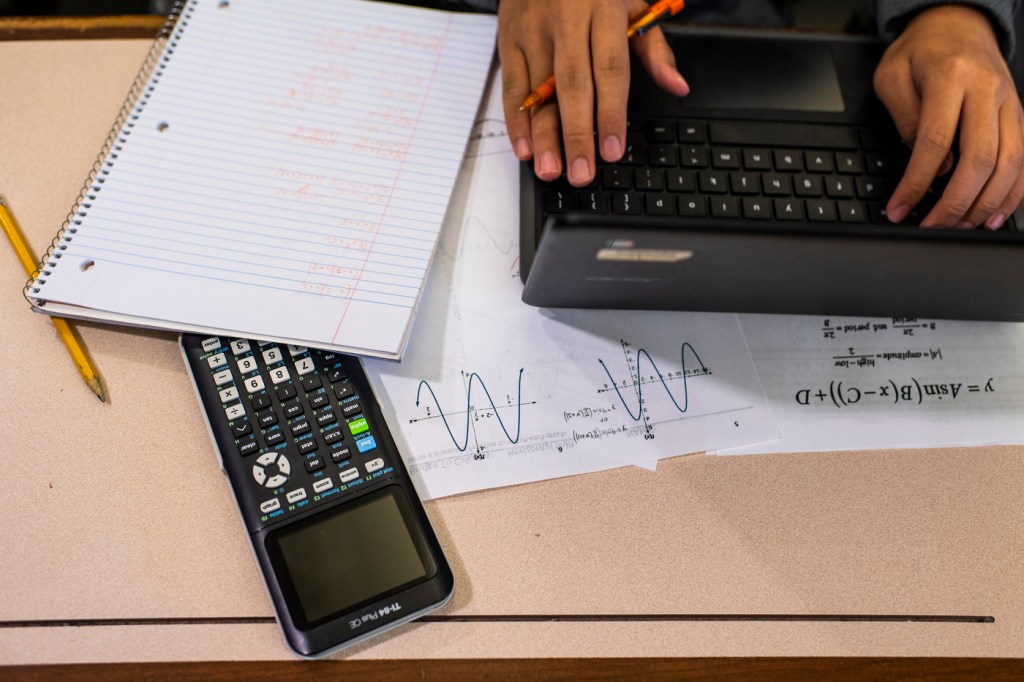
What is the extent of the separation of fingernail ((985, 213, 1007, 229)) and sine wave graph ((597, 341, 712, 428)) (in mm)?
236

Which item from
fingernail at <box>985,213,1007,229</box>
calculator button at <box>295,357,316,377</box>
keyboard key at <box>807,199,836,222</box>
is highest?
fingernail at <box>985,213,1007,229</box>

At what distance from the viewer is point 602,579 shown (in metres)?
0.44

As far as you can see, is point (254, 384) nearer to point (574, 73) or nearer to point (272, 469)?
point (272, 469)

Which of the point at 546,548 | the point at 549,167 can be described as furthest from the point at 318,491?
the point at 549,167

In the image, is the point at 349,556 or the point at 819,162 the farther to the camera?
the point at 819,162

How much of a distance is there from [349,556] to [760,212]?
1.21ft

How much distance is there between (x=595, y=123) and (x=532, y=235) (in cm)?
11

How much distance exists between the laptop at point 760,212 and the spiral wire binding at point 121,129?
319mm

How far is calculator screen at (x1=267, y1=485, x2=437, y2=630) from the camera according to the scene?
41 centimetres

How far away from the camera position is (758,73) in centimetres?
57

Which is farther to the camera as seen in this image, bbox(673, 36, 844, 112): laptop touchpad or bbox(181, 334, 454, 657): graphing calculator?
bbox(673, 36, 844, 112): laptop touchpad

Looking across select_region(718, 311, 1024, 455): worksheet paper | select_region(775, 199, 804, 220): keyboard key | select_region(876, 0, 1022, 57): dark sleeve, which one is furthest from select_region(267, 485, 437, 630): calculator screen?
select_region(876, 0, 1022, 57): dark sleeve

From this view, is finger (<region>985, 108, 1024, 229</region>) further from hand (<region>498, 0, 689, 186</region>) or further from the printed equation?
hand (<region>498, 0, 689, 186</region>)

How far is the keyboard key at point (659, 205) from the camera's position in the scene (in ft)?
1.66
